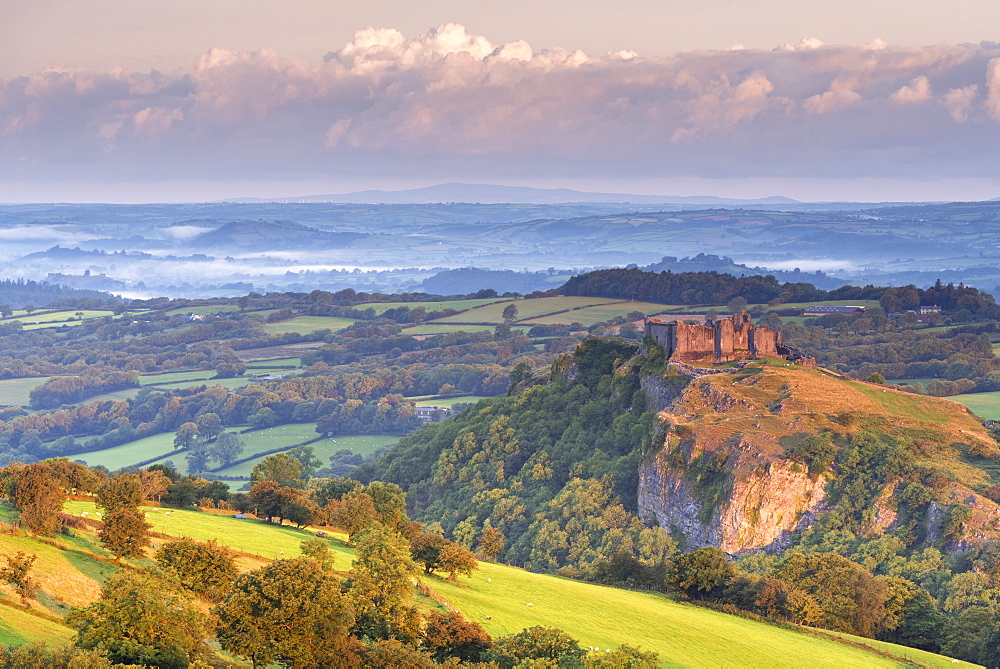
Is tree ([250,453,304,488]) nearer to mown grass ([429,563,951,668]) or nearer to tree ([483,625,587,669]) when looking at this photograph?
mown grass ([429,563,951,668])

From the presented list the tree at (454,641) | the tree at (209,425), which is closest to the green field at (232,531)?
the tree at (454,641)

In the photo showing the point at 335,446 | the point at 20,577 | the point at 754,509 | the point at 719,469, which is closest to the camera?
the point at 20,577

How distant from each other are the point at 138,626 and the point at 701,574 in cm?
3914

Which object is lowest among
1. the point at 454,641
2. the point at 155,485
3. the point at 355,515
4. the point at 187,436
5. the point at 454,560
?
the point at 187,436

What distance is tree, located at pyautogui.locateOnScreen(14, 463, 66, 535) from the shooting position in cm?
5366

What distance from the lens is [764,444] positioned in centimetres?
9169

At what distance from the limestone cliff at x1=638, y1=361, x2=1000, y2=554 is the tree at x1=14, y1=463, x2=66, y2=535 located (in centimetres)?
5073

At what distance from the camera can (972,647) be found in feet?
211

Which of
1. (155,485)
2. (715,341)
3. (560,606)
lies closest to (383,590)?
(560,606)

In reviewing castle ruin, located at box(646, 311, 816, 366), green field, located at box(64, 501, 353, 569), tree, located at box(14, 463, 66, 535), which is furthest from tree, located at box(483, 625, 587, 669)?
castle ruin, located at box(646, 311, 816, 366)

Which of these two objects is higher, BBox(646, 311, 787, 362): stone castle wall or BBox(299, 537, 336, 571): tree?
BBox(646, 311, 787, 362): stone castle wall

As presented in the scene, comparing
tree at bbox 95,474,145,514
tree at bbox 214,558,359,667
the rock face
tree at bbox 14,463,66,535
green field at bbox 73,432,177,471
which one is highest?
tree at bbox 14,463,66,535

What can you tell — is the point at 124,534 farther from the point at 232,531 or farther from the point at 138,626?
the point at 232,531

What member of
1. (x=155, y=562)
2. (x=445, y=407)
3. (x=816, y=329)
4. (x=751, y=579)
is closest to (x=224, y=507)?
(x=155, y=562)
